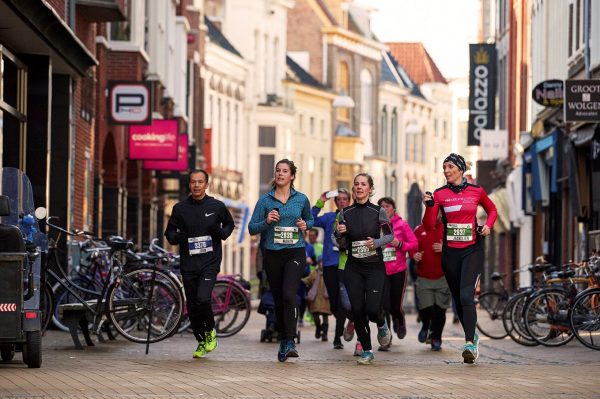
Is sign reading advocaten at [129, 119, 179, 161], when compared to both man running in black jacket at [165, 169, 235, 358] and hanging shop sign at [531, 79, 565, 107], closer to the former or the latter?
hanging shop sign at [531, 79, 565, 107]

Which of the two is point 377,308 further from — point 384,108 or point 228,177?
point 384,108

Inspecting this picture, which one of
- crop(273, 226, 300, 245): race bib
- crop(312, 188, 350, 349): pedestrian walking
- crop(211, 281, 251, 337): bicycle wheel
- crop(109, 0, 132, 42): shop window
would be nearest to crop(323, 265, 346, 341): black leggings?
crop(312, 188, 350, 349): pedestrian walking

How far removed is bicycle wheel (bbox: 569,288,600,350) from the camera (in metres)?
20.4

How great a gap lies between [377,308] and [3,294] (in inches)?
165

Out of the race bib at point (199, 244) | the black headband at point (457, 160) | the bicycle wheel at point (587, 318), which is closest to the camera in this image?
the black headband at point (457, 160)

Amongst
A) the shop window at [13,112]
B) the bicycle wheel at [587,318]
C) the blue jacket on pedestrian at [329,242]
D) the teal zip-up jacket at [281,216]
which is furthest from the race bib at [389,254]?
the shop window at [13,112]

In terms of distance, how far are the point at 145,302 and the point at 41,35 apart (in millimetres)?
3708

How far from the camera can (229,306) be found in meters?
23.9

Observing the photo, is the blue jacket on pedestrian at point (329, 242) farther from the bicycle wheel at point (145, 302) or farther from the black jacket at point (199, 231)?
the black jacket at point (199, 231)

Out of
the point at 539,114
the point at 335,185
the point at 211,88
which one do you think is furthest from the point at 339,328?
the point at 335,185

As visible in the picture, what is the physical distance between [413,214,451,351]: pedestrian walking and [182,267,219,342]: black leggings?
3.76 m

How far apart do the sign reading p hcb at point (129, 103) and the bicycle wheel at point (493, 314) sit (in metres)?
6.83

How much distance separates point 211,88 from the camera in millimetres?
71312

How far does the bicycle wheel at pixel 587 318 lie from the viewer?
20.4 meters
